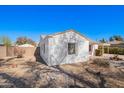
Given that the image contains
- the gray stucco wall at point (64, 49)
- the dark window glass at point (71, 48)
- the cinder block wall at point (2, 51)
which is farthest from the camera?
the cinder block wall at point (2, 51)

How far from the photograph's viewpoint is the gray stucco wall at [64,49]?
39.4 feet

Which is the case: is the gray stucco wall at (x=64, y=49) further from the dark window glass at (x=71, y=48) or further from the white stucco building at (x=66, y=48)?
the dark window glass at (x=71, y=48)

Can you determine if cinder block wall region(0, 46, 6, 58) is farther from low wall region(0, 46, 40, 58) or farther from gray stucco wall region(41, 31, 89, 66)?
gray stucco wall region(41, 31, 89, 66)

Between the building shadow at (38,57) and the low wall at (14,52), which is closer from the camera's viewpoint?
the building shadow at (38,57)

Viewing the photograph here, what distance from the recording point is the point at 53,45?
1205cm

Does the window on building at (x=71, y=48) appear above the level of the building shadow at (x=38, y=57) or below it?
above

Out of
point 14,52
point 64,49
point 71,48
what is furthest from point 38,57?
point 64,49

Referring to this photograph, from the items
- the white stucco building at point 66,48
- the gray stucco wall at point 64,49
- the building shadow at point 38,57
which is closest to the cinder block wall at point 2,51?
the building shadow at point 38,57

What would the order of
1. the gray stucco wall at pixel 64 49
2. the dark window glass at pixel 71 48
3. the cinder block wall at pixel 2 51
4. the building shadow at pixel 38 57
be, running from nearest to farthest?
1. the gray stucco wall at pixel 64 49
2. the dark window glass at pixel 71 48
3. the building shadow at pixel 38 57
4. the cinder block wall at pixel 2 51

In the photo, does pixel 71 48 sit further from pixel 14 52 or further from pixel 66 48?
pixel 14 52
